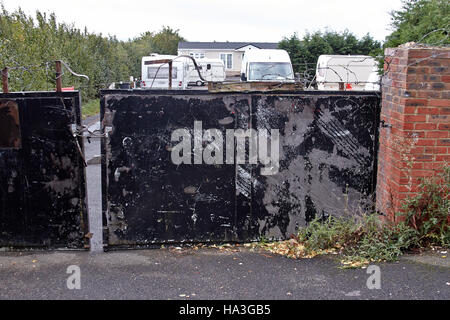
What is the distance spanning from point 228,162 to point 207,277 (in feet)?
4.54

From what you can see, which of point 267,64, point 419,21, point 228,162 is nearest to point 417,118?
point 228,162

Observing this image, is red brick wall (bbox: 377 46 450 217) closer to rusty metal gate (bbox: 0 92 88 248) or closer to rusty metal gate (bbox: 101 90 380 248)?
rusty metal gate (bbox: 101 90 380 248)

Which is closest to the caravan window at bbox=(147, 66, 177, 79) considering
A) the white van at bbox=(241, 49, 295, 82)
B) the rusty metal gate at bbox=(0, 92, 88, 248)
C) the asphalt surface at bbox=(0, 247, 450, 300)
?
the white van at bbox=(241, 49, 295, 82)

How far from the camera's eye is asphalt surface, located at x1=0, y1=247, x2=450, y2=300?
402 centimetres

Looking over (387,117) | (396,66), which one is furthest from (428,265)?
(396,66)

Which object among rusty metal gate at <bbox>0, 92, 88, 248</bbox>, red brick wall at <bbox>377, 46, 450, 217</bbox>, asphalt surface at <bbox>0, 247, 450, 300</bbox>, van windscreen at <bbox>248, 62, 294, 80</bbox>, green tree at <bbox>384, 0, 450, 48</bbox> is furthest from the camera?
van windscreen at <bbox>248, 62, 294, 80</bbox>

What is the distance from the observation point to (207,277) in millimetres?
4410

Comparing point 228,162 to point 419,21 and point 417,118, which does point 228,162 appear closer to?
point 417,118

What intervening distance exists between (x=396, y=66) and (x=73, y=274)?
3.98m

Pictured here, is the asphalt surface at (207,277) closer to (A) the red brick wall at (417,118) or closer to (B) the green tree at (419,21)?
(A) the red brick wall at (417,118)

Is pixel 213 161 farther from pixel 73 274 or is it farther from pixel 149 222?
pixel 73 274

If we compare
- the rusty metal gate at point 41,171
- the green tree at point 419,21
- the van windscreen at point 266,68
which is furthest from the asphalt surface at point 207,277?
the van windscreen at point 266,68

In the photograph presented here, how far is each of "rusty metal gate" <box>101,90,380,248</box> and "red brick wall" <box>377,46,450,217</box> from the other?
449 mm

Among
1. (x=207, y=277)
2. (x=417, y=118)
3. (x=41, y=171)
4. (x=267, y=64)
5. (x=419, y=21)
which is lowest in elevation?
(x=207, y=277)
